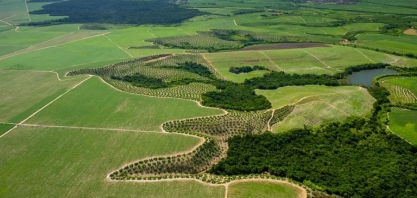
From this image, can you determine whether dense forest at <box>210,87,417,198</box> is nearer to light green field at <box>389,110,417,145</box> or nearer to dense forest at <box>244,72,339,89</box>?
light green field at <box>389,110,417,145</box>

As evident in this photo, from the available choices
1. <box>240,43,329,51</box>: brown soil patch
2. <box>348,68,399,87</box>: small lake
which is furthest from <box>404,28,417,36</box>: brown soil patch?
<box>348,68,399,87</box>: small lake

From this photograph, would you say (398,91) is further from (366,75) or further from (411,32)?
(411,32)

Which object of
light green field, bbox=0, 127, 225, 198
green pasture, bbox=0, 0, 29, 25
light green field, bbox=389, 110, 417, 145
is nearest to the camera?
light green field, bbox=0, 127, 225, 198

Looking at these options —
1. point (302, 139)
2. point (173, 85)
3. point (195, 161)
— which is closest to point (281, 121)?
point (302, 139)

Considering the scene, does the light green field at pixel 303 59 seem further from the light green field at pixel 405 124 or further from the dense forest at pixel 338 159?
the dense forest at pixel 338 159

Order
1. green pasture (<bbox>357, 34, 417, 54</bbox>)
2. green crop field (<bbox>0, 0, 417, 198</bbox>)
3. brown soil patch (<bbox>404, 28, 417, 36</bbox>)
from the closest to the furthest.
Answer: green crop field (<bbox>0, 0, 417, 198</bbox>) < green pasture (<bbox>357, 34, 417, 54</bbox>) < brown soil patch (<bbox>404, 28, 417, 36</bbox>)

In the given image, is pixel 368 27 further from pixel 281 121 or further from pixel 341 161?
pixel 341 161
